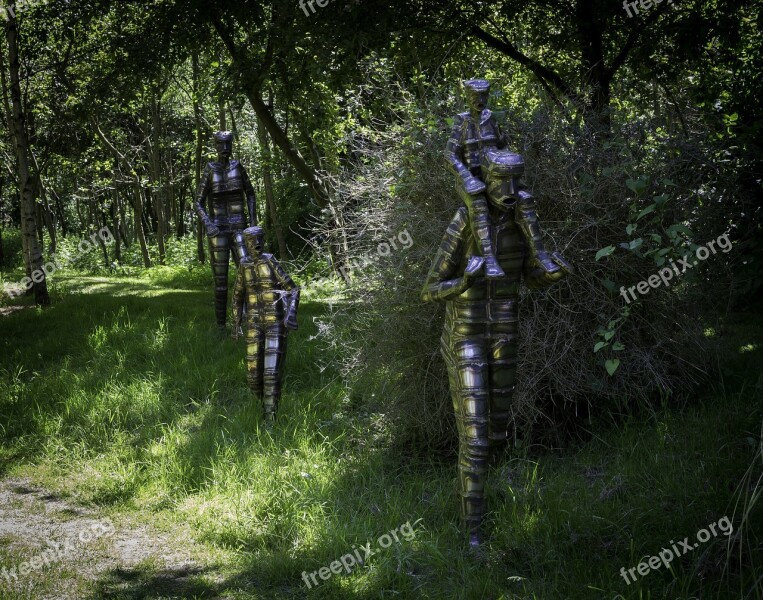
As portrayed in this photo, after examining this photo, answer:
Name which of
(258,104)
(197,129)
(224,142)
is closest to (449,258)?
(224,142)

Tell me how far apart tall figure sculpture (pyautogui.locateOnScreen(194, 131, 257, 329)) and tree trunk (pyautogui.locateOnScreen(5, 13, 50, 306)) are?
3.83 m

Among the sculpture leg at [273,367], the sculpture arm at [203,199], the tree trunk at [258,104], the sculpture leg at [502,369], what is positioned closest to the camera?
the sculpture leg at [502,369]

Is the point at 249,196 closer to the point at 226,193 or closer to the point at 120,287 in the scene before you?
the point at 226,193

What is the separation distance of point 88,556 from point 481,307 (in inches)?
120

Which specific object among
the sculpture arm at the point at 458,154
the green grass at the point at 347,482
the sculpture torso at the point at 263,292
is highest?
the sculpture arm at the point at 458,154

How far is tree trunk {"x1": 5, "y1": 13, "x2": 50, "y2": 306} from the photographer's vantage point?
42.0 ft

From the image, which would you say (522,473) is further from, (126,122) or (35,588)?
(126,122)

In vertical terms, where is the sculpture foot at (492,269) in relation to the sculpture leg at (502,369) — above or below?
above

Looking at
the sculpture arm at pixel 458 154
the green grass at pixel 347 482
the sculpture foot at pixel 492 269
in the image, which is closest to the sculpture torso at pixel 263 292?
the green grass at pixel 347 482

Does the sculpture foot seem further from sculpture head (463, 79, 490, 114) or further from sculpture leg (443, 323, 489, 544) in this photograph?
sculpture head (463, 79, 490, 114)

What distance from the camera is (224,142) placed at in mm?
10734

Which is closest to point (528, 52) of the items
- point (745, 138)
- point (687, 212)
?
Result: point (745, 138)

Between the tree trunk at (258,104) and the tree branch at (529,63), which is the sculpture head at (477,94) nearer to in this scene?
the tree branch at (529,63)

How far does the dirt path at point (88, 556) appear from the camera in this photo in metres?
4.71
